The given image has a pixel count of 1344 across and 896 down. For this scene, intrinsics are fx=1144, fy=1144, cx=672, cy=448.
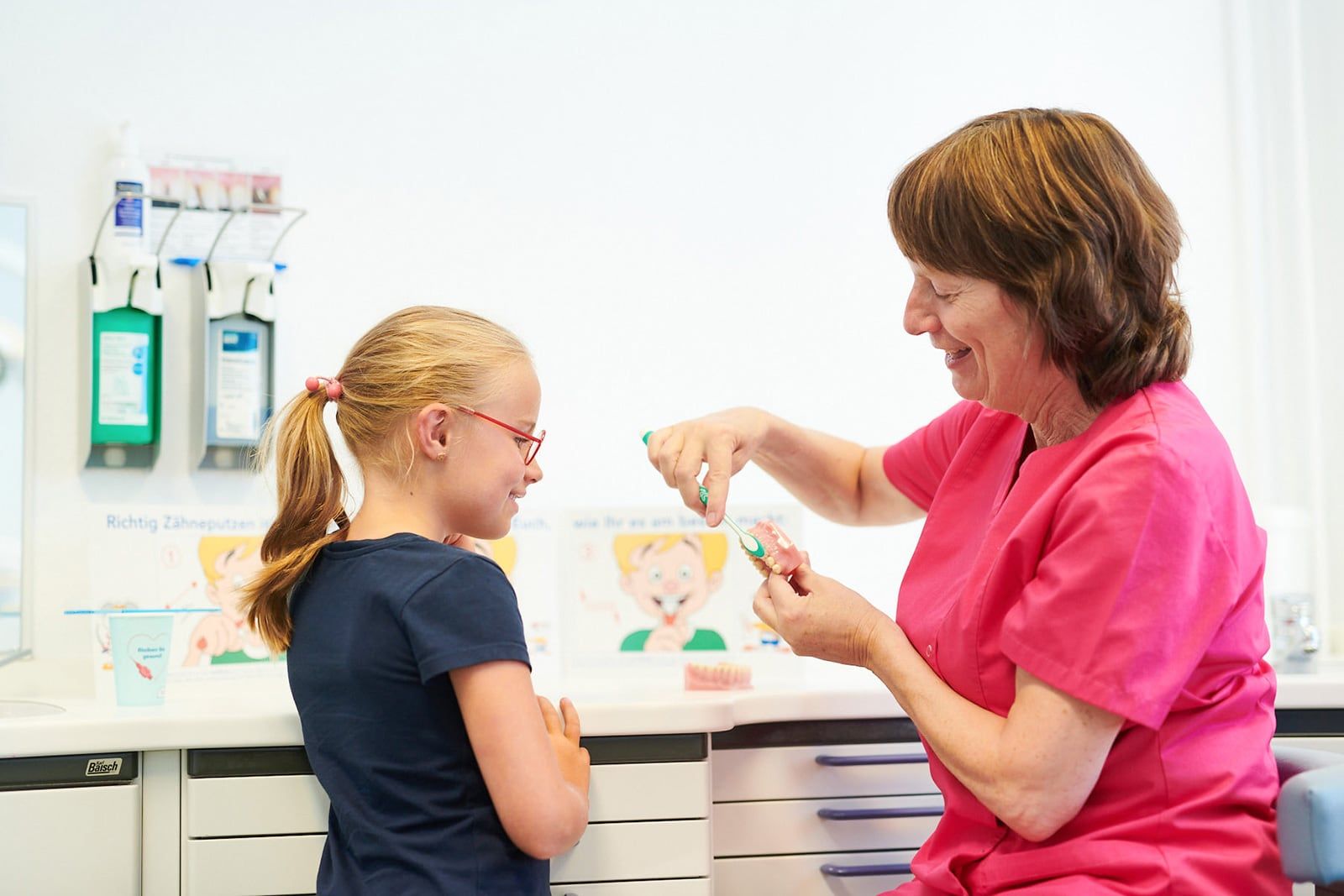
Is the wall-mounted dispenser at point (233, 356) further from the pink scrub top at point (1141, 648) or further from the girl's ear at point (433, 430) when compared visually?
the pink scrub top at point (1141, 648)

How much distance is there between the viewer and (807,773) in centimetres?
179

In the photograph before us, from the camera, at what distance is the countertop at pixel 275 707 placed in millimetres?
1517

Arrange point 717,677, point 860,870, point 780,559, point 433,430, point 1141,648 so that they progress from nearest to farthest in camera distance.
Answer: point 1141,648
point 433,430
point 780,559
point 860,870
point 717,677

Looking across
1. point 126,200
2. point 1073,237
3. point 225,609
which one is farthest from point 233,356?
point 1073,237

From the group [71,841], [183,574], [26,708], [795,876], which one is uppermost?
[183,574]

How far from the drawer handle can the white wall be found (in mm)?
594

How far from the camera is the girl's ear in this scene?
4.57ft

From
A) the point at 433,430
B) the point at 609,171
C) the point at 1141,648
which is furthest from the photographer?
the point at 609,171

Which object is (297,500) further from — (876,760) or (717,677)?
(876,760)

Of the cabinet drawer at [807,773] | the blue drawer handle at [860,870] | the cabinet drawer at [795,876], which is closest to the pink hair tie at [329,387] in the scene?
the cabinet drawer at [807,773]

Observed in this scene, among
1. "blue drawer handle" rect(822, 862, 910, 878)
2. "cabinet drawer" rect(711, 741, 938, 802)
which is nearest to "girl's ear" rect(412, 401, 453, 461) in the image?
"cabinet drawer" rect(711, 741, 938, 802)

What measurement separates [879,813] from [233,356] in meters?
1.37

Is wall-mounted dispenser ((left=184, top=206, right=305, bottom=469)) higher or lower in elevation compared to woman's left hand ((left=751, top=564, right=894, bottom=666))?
higher

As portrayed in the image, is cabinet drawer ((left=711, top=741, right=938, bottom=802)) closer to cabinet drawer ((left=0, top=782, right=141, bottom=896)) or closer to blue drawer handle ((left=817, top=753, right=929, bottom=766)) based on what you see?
blue drawer handle ((left=817, top=753, right=929, bottom=766))
